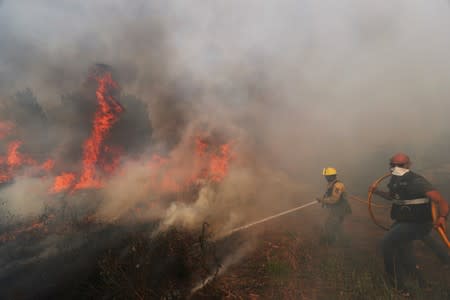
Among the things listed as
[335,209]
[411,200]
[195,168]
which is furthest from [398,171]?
[195,168]

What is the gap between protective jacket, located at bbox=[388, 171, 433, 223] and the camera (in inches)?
172

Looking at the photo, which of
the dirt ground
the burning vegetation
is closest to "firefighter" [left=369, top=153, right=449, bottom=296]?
the dirt ground

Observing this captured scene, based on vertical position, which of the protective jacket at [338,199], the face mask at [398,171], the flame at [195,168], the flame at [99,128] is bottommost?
the protective jacket at [338,199]

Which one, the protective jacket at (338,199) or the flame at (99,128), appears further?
the flame at (99,128)

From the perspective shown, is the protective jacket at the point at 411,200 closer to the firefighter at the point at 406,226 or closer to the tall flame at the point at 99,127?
the firefighter at the point at 406,226

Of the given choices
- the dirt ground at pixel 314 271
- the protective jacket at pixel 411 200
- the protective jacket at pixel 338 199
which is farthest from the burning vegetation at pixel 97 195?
the protective jacket at pixel 411 200

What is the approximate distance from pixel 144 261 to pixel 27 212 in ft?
19.6

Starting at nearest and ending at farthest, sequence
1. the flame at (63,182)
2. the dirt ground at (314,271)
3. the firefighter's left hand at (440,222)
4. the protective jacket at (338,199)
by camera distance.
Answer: the firefighter's left hand at (440,222), the dirt ground at (314,271), the protective jacket at (338,199), the flame at (63,182)

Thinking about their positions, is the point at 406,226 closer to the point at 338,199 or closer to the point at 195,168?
the point at 338,199

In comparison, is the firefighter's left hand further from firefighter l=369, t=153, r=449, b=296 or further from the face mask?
the face mask

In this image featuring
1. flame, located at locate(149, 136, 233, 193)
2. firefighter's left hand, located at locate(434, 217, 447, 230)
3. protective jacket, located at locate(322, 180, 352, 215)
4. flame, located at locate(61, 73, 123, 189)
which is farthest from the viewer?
flame, located at locate(149, 136, 233, 193)

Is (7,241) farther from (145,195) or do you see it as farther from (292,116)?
(292,116)

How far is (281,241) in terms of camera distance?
6734 millimetres

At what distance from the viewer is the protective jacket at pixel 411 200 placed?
4357mm
